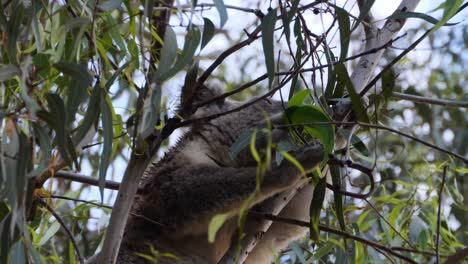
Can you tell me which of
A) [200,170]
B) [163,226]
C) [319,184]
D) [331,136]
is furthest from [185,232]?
[331,136]

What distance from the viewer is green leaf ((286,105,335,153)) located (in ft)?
6.98

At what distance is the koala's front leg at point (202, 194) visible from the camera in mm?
2811

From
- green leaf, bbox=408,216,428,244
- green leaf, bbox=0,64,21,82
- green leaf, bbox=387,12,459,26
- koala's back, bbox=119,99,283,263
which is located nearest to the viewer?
green leaf, bbox=0,64,21,82

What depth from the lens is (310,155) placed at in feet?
8.09

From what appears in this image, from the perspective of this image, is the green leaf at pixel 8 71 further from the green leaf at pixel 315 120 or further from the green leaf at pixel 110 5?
the green leaf at pixel 315 120

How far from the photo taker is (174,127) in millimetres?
1962

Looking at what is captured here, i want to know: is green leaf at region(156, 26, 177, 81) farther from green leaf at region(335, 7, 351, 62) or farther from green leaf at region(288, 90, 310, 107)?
green leaf at region(335, 7, 351, 62)

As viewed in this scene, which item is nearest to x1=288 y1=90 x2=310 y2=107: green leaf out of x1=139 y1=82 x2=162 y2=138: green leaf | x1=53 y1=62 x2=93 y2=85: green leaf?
x1=139 y1=82 x2=162 y2=138: green leaf

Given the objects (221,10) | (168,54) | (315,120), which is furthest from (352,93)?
(168,54)

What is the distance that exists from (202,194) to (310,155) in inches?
24.2

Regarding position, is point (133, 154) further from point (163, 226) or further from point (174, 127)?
point (163, 226)

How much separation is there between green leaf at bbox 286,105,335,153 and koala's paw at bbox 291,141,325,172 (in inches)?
10.2

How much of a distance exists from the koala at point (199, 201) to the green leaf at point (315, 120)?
0.31 m

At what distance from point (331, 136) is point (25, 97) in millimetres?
911
